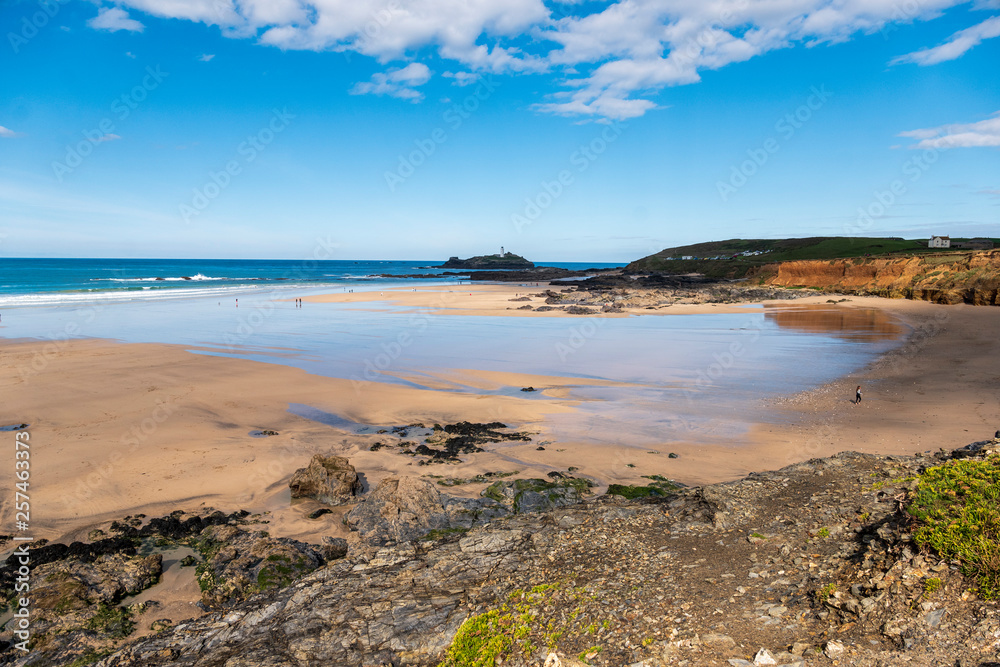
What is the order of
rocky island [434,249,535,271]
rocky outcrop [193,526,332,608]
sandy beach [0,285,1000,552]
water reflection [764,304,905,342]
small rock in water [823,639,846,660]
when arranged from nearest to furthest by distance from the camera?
1. small rock in water [823,639,846,660]
2. rocky outcrop [193,526,332,608]
3. sandy beach [0,285,1000,552]
4. water reflection [764,304,905,342]
5. rocky island [434,249,535,271]

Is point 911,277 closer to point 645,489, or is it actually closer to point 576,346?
point 576,346

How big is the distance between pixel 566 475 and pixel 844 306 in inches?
1676

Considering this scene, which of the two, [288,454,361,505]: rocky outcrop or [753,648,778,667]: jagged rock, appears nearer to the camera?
[753,648,778,667]: jagged rock

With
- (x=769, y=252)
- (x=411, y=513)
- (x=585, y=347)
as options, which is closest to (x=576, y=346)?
(x=585, y=347)

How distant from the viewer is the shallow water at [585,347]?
46.8ft

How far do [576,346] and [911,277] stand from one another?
42.1 meters

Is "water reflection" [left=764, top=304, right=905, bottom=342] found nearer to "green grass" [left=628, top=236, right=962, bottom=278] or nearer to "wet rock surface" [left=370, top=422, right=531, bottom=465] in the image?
"green grass" [left=628, top=236, right=962, bottom=278]

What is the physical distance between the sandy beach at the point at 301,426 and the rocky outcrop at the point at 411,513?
69cm

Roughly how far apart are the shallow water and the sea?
0.07m

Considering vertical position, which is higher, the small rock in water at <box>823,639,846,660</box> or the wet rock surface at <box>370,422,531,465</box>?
the small rock in water at <box>823,639,846,660</box>

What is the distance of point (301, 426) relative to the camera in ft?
42.8

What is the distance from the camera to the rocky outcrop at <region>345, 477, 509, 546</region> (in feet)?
23.7

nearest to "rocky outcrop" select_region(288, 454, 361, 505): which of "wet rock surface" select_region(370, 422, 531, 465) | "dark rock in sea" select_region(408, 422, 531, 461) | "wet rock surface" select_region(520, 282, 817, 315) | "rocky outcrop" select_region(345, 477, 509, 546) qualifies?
"rocky outcrop" select_region(345, 477, 509, 546)

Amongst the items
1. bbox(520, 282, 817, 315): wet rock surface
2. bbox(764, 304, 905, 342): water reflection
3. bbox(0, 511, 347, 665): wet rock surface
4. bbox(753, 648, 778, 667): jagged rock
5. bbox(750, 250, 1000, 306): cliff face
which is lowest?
bbox(0, 511, 347, 665): wet rock surface
